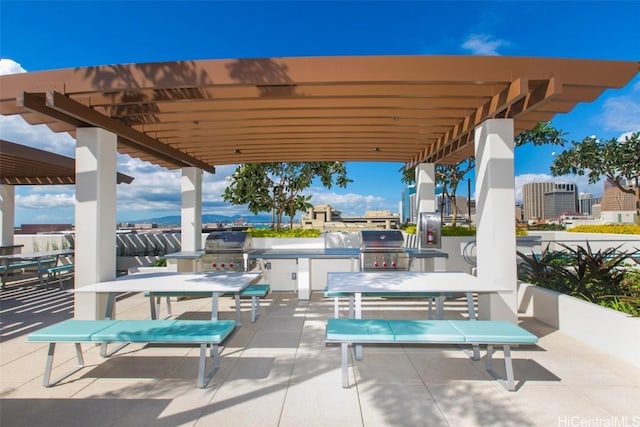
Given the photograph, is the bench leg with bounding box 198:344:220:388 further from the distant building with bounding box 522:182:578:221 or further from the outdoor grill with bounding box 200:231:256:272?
the distant building with bounding box 522:182:578:221

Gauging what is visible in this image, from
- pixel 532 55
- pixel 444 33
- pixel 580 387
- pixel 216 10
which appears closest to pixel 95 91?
pixel 216 10

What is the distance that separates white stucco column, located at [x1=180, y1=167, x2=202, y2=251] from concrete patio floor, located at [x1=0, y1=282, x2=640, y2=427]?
3.47 meters

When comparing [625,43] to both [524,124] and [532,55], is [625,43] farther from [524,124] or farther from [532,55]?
[532,55]

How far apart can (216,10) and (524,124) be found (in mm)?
5650

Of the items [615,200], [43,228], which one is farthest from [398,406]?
[615,200]

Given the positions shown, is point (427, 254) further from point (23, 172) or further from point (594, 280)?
point (23, 172)

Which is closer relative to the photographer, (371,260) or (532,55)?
(532,55)

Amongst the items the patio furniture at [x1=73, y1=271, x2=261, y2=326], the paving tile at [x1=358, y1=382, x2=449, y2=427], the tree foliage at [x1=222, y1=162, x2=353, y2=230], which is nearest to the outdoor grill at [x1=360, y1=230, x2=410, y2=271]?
the patio furniture at [x1=73, y1=271, x2=261, y2=326]

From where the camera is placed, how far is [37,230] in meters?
19.9

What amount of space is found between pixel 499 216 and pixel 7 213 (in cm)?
1219

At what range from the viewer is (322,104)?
4227 millimetres

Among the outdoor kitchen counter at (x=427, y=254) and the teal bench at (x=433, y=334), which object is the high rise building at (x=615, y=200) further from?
the teal bench at (x=433, y=334)

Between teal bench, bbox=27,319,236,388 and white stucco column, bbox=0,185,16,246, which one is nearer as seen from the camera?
teal bench, bbox=27,319,236,388

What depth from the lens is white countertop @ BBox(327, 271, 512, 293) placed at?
3361 mm
